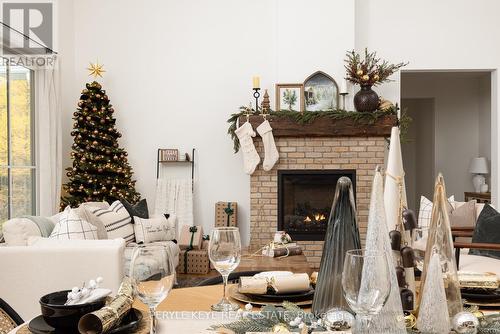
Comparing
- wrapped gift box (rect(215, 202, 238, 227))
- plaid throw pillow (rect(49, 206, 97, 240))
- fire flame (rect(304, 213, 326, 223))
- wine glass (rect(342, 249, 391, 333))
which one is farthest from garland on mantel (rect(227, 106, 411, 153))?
wine glass (rect(342, 249, 391, 333))

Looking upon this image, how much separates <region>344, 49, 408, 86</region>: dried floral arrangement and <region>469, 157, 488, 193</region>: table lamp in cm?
226

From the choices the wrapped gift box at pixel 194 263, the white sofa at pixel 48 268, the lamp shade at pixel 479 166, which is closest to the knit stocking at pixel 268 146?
the wrapped gift box at pixel 194 263

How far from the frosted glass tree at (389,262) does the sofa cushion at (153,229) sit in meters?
3.86

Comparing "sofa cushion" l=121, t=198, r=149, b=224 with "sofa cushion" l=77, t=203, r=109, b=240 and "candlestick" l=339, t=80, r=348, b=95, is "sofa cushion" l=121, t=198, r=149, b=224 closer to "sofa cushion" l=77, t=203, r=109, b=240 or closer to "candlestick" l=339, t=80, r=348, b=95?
"sofa cushion" l=77, t=203, r=109, b=240

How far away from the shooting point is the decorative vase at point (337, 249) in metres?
1.06

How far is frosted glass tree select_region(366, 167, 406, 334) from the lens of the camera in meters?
0.92

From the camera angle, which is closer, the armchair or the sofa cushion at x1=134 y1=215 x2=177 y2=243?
the armchair

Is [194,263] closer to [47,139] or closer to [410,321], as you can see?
[47,139]

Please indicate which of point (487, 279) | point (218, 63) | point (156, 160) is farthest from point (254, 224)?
point (487, 279)

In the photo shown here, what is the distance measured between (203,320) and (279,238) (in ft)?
10.0

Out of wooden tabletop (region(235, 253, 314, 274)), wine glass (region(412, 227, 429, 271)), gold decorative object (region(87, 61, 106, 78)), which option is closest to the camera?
wine glass (region(412, 227, 429, 271))

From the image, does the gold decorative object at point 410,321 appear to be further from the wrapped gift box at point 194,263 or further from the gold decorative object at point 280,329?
the wrapped gift box at point 194,263

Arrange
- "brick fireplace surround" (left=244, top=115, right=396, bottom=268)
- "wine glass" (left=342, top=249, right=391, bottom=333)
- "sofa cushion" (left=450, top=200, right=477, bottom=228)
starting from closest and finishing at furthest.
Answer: "wine glass" (left=342, top=249, right=391, bottom=333), "sofa cushion" (left=450, top=200, right=477, bottom=228), "brick fireplace surround" (left=244, top=115, right=396, bottom=268)

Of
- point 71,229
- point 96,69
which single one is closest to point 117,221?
point 71,229
